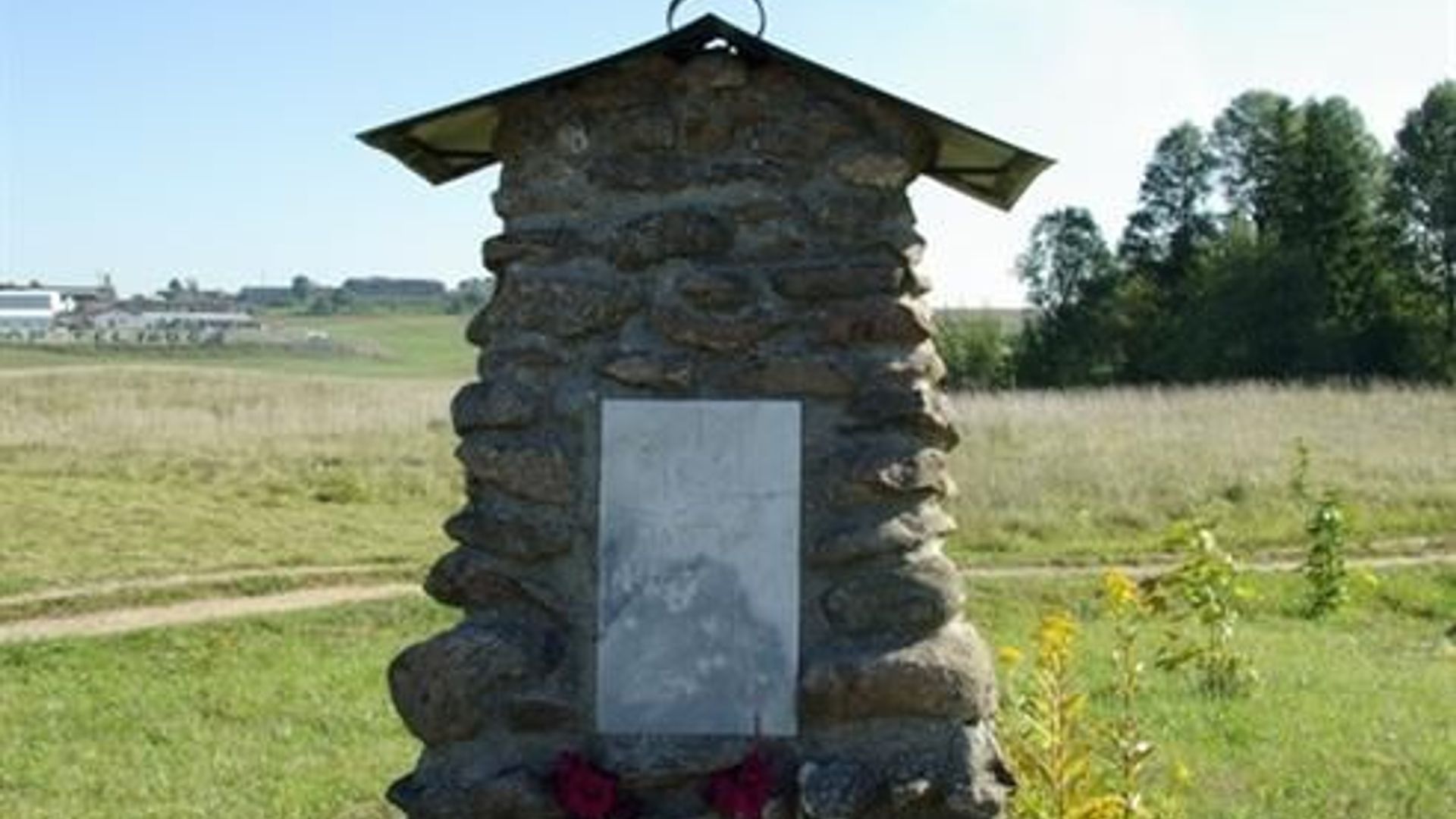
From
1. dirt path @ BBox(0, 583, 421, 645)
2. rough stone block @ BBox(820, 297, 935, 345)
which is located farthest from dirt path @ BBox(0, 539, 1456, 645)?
rough stone block @ BBox(820, 297, 935, 345)

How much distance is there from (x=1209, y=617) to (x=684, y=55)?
19.6 ft

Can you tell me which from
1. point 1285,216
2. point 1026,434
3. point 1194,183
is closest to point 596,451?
point 1026,434

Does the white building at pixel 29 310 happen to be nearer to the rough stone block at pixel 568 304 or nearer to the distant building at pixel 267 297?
the distant building at pixel 267 297

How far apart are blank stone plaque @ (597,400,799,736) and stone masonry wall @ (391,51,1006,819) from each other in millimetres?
54

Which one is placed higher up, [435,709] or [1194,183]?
[1194,183]

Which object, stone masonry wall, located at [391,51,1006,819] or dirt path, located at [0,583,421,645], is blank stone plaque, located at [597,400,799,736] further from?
dirt path, located at [0,583,421,645]

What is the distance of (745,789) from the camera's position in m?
4.35

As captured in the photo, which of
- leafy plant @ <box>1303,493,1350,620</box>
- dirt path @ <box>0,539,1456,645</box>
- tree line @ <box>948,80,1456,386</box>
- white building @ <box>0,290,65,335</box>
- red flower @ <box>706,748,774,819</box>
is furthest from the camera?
white building @ <box>0,290,65,335</box>

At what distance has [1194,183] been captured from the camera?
58.1 meters

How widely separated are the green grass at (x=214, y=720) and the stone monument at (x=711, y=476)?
2508mm

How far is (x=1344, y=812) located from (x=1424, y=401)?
80.2 feet

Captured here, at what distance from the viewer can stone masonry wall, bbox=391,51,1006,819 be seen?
4449 mm

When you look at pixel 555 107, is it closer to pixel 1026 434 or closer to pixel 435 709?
pixel 435 709

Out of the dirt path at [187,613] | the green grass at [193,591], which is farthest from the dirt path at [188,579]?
the dirt path at [187,613]
